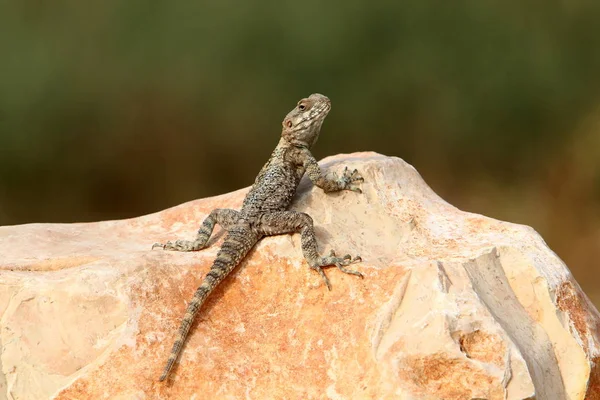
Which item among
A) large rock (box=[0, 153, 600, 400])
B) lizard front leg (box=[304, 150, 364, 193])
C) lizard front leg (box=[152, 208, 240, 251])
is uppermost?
lizard front leg (box=[304, 150, 364, 193])

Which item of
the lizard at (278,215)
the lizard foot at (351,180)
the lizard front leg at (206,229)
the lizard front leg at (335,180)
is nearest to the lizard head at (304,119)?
the lizard at (278,215)

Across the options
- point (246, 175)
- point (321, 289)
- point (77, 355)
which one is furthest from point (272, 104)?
point (77, 355)

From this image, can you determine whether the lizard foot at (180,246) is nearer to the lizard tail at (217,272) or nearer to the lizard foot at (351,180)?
the lizard tail at (217,272)

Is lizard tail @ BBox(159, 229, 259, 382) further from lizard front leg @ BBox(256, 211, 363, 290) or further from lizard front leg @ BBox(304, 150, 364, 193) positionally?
lizard front leg @ BBox(304, 150, 364, 193)

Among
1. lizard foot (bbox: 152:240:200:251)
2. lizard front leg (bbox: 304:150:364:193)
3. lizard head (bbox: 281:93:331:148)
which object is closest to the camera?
lizard foot (bbox: 152:240:200:251)

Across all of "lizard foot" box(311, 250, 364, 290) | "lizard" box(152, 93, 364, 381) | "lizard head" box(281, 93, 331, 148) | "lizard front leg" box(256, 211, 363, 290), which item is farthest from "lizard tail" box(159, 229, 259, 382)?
"lizard head" box(281, 93, 331, 148)

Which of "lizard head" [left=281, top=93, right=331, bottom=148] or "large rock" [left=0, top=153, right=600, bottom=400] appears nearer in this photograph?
"large rock" [left=0, top=153, right=600, bottom=400]

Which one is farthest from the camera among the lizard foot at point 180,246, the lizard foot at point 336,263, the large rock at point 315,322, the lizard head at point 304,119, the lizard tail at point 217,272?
the lizard head at point 304,119
